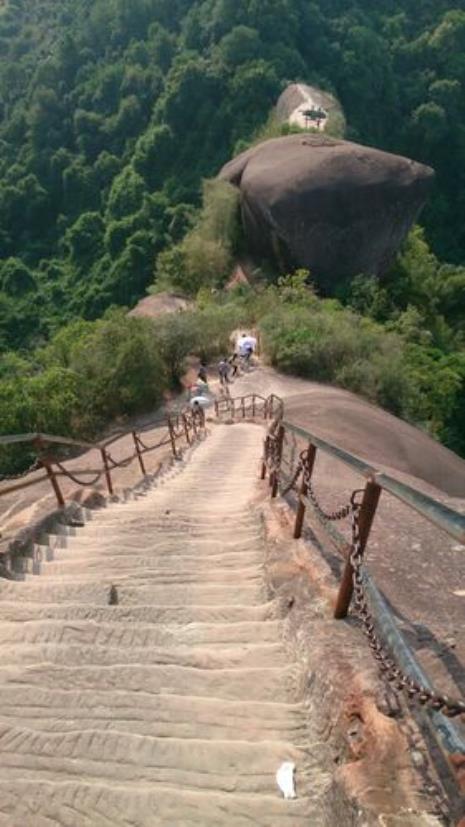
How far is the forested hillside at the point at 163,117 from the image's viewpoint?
1838 inches

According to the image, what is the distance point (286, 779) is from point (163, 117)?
→ 52676mm

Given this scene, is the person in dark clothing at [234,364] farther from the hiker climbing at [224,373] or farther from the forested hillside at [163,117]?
the forested hillside at [163,117]

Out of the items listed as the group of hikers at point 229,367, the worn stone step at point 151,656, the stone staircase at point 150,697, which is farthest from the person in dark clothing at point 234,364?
the worn stone step at point 151,656

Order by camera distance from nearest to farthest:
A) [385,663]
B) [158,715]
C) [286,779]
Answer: [286,779], [385,663], [158,715]

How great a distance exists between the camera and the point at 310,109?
4331 cm

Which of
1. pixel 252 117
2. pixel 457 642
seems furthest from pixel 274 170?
pixel 457 642

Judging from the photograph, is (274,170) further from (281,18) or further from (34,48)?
(34,48)

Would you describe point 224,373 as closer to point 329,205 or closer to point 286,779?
point 329,205

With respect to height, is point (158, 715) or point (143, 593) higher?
point (158, 715)

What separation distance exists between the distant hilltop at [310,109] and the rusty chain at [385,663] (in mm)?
39570

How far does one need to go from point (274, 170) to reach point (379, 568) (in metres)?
29.3

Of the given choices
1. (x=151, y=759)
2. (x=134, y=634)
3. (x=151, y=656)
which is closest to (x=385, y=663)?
(x=151, y=759)

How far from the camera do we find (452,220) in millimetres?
50844

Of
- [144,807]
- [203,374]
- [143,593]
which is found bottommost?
[203,374]
